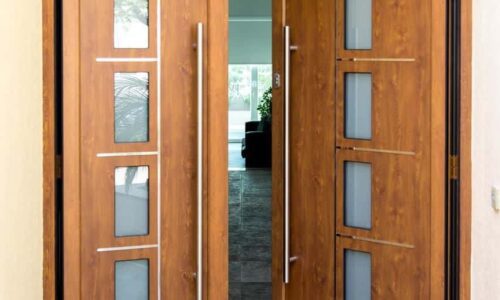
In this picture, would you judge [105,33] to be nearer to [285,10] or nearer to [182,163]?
[182,163]

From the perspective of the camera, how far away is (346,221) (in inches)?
134

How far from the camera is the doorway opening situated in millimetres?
6055

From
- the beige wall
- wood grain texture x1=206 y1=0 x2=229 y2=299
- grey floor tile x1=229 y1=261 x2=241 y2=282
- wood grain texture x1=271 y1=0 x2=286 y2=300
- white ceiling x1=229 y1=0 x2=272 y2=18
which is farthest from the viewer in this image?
white ceiling x1=229 y1=0 x2=272 y2=18

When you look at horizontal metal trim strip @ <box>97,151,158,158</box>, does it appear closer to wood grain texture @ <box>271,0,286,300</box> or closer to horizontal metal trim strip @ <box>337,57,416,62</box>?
wood grain texture @ <box>271,0,286,300</box>

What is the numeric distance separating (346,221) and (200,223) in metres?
0.86

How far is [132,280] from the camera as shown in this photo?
9.47 ft

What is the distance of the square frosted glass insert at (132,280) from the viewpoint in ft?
9.41

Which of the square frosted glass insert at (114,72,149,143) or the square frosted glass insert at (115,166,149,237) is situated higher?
the square frosted glass insert at (114,72,149,143)

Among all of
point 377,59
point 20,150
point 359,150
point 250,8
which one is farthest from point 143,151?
point 250,8

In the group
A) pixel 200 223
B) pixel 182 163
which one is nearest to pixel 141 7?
pixel 182 163

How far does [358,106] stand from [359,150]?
0.65ft

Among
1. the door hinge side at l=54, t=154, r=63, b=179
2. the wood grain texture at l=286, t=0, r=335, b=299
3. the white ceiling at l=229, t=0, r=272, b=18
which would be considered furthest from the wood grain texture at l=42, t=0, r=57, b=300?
the white ceiling at l=229, t=0, r=272, b=18

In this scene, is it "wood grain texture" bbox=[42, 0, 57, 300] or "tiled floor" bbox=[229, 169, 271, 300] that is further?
"tiled floor" bbox=[229, 169, 271, 300]

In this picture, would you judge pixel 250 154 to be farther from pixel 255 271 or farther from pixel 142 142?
pixel 142 142
